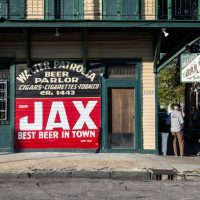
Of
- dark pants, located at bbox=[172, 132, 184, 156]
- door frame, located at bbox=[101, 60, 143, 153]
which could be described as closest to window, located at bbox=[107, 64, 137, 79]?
door frame, located at bbox=[101, 60, 143, 153]

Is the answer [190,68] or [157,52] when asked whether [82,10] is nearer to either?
[157,52]

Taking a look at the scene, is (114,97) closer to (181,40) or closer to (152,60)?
(152,60)

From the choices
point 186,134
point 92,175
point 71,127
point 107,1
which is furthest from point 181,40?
point 186,134

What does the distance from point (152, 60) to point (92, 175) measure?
5297 mm

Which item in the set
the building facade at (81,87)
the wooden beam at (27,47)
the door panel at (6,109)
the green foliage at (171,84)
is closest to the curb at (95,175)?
the building facade at (81,87)

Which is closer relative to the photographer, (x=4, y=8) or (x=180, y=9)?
(x=4, y=8)

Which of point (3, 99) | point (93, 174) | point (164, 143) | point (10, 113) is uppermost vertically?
point (3, 99)

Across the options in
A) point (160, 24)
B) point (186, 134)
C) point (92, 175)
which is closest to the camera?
point (92, 175)

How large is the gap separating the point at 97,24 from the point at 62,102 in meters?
3.00

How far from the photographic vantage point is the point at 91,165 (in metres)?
13.3

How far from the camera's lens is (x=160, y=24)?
14562 millimetres

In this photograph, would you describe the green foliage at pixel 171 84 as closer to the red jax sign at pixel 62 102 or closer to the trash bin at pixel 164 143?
the trash bin at pixel 164 143

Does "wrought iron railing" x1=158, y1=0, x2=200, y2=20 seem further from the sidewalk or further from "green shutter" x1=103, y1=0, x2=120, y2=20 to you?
the sidewalk

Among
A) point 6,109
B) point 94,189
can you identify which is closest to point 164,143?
point 6,109
